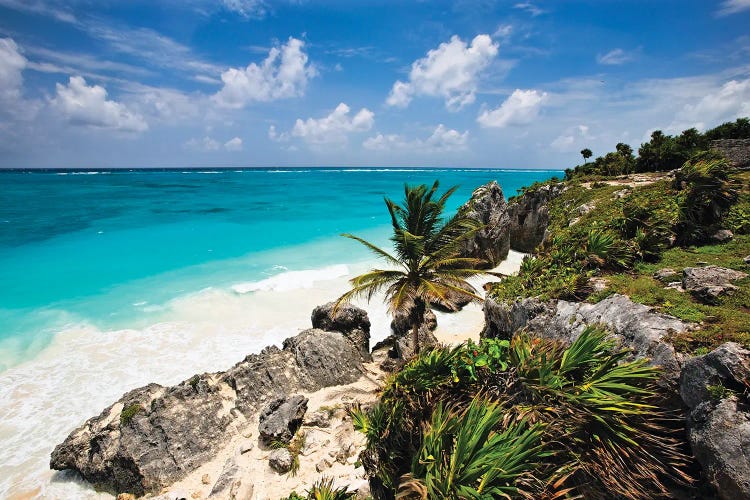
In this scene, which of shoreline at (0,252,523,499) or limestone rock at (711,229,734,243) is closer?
limestone rock at (711,229,734,243)

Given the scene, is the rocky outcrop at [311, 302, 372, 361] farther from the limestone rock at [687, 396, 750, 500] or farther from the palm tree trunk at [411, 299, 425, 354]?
the limestone rock at [687, 396, 750, 500]

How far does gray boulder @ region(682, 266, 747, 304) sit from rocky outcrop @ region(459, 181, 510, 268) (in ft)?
55.5

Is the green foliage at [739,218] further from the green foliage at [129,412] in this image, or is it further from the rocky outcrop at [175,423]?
the green foliage at [129,412]

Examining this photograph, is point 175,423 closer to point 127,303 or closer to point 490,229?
point 127,303

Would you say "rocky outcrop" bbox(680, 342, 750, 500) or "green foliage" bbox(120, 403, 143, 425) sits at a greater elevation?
"rocky outcrop" bbox(680, 342, 750, 500)

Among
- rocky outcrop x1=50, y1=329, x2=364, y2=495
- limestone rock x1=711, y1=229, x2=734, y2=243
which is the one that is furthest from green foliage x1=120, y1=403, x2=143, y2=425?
limestone rock x1=711, y1=229, x2=734, y2=243

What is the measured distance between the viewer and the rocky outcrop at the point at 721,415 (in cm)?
505

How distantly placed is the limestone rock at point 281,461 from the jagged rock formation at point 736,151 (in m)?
26.0

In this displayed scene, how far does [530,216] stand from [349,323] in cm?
1995

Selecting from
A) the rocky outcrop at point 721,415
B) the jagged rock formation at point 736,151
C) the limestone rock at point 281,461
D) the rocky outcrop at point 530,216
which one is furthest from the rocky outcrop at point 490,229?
the rocky outcrop at point 721,415

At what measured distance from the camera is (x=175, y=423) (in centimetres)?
1077

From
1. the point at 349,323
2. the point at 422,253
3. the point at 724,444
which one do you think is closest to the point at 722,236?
the point at 724,444

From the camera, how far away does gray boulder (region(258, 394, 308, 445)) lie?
10.1 metres

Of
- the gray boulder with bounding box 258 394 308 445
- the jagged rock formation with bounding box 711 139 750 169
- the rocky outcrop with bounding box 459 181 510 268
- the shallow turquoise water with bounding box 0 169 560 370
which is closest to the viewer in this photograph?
the gray boulder with bounding box 258 394 308 445
